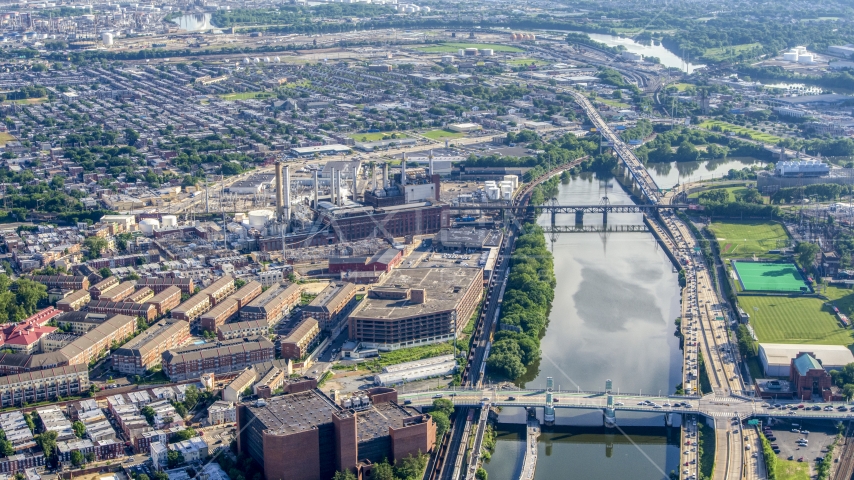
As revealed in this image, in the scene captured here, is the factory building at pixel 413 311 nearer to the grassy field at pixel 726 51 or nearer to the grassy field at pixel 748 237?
the grassy field at pixel 748 237

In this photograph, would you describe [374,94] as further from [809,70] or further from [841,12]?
[841,12]

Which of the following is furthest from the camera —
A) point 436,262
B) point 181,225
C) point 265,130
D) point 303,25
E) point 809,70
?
point 303,25

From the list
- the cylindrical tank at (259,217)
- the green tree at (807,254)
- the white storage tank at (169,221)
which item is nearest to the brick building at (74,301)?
the white storage tank at (169,221)

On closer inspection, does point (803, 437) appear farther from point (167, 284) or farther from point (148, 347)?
point (167, 284)

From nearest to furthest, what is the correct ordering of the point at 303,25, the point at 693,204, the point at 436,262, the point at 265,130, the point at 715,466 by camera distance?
1. the point at 715,466
2. the point at 436,262
3. the point at 693,204
4. the point at 265,130
5. the point at 303,25

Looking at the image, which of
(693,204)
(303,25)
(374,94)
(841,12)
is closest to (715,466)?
(693,204)

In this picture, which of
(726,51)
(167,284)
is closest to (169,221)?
(167,284)
